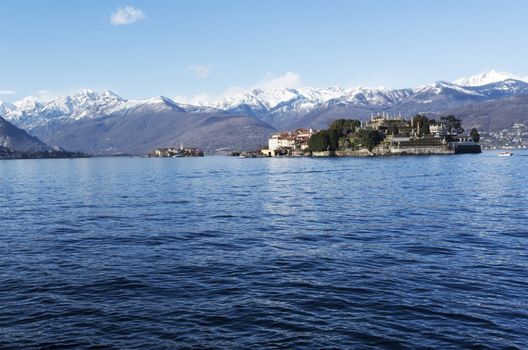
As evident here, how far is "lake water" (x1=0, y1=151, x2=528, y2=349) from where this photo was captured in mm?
19547

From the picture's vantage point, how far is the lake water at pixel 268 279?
1955cm

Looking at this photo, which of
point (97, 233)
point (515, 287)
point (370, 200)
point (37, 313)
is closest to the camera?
point (37, 313)

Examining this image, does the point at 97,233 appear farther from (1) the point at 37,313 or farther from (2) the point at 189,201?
(2) the point at 189,201

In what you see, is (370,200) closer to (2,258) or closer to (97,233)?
(97,233)

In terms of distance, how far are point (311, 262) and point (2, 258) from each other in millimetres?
20480

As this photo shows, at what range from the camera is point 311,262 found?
102 ft

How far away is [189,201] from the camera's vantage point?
69500 millimetres

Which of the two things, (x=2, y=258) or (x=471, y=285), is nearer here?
(x=471, y=285)

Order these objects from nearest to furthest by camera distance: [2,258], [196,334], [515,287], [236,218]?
1. [196,334]
2. [515,287]
3. [2,258]
4. [236,218]

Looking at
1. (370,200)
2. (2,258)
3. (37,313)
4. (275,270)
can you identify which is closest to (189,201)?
(370,200)

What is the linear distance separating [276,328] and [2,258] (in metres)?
22.3

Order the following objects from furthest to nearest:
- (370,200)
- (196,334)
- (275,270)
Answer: (370,200)
(275,270)
(196,334)

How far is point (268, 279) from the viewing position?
2728 centimetres

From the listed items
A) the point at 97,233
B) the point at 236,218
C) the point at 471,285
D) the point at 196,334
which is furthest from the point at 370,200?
the point at 196,334
